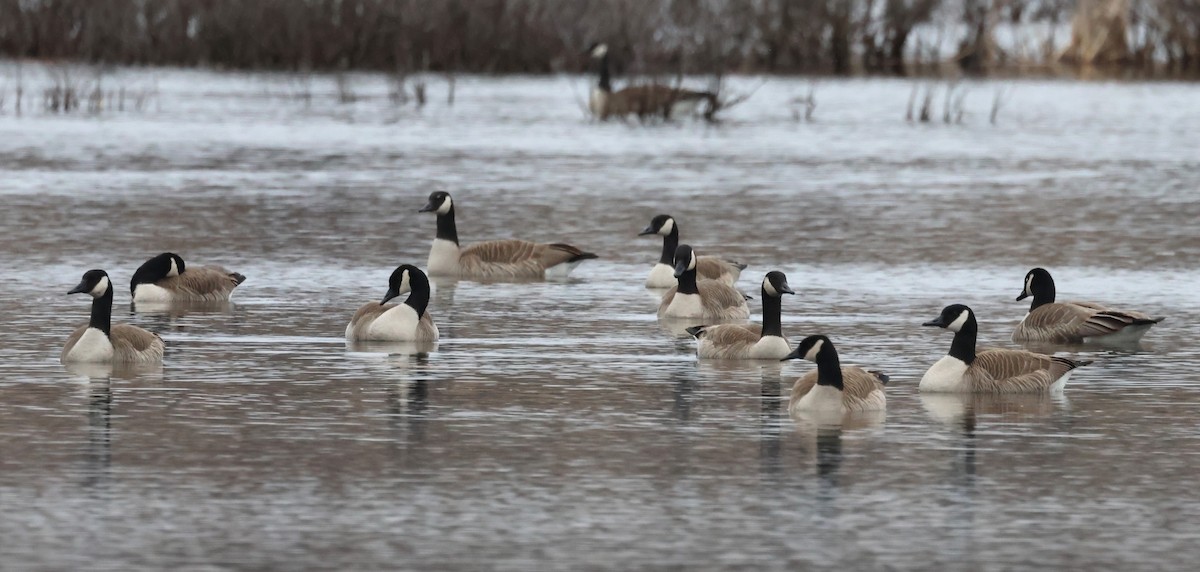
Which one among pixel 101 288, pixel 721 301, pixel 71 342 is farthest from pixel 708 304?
pixel 71 342

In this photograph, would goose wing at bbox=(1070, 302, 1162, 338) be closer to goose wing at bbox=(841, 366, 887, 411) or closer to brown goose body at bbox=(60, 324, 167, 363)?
goose wing at bbox=(841, 366, 887, 411)

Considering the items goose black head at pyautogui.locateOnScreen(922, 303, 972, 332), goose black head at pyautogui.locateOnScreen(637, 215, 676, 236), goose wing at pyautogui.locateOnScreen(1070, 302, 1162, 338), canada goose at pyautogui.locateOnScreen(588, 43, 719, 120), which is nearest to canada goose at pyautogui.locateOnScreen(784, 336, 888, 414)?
goose black head at pyautogui.locateOnScreen(922, 303, 972, 332)

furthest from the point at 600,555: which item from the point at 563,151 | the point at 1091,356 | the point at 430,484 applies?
the point at 563,151

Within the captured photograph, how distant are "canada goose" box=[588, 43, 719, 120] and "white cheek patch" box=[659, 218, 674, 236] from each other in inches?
823

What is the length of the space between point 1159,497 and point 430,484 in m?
3.08

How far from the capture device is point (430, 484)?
9.44 meters

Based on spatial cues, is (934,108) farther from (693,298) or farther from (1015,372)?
(1015,372)

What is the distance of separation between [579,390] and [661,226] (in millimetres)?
5384

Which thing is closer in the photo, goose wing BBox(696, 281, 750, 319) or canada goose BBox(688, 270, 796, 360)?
canada goose BBox(688, 270, 796, 360)

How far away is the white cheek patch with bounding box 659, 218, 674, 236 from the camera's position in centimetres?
1739

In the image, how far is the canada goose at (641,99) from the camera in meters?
38.6

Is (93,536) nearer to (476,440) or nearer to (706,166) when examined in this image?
(476,440)

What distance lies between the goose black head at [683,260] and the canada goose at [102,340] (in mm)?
3830

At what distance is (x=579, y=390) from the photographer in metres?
12.1
